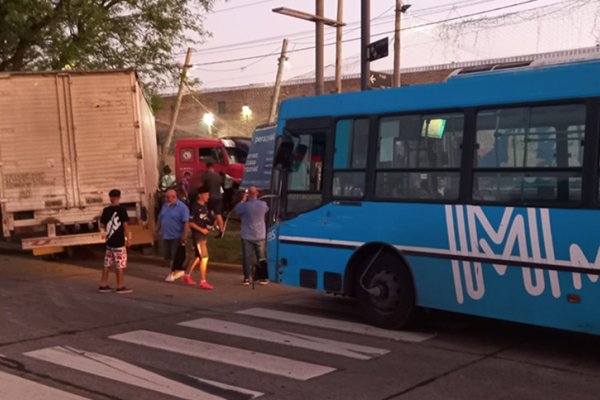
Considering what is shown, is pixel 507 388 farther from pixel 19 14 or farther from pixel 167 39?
pixel 167 39

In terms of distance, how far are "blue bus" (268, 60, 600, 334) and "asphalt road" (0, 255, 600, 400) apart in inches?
20.5

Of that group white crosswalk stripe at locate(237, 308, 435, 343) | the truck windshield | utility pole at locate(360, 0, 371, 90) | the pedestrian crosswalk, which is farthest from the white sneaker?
the truck windshield

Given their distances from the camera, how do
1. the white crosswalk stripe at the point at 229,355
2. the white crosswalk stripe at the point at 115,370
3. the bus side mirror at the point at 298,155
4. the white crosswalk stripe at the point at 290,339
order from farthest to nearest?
the bus side mirror at the point at 298,155 < the white crosswalk stripe at the point at 290,339 < the white crosswalk stripe at the point at 229,355 < the white crosswalk stripe at the point at 115,370

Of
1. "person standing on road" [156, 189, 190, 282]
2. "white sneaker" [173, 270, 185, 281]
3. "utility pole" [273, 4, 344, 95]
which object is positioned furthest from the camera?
"utility pole" [273, 4, 344, 95]

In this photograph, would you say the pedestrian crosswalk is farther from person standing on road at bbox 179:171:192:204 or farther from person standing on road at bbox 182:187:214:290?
person standing on road at bbox 179:171:192:204

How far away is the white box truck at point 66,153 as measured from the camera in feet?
44.2

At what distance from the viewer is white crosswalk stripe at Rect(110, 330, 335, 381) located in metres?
6.68

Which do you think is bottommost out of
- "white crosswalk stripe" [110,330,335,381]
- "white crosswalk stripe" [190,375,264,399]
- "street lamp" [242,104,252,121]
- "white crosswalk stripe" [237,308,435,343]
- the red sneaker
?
the red sneaker

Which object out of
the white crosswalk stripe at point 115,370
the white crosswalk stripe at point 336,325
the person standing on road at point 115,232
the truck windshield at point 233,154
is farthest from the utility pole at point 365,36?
the truck windshield at point 233,154

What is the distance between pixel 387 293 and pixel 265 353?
1773 mm

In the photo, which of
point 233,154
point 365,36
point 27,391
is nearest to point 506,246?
point 27,391

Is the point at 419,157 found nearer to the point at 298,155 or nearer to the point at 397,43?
the point at 298,155

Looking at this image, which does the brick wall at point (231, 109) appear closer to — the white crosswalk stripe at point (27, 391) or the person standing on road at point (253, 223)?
the person standing on road at point (253, 223)

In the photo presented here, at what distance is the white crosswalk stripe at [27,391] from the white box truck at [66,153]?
25.4ft
